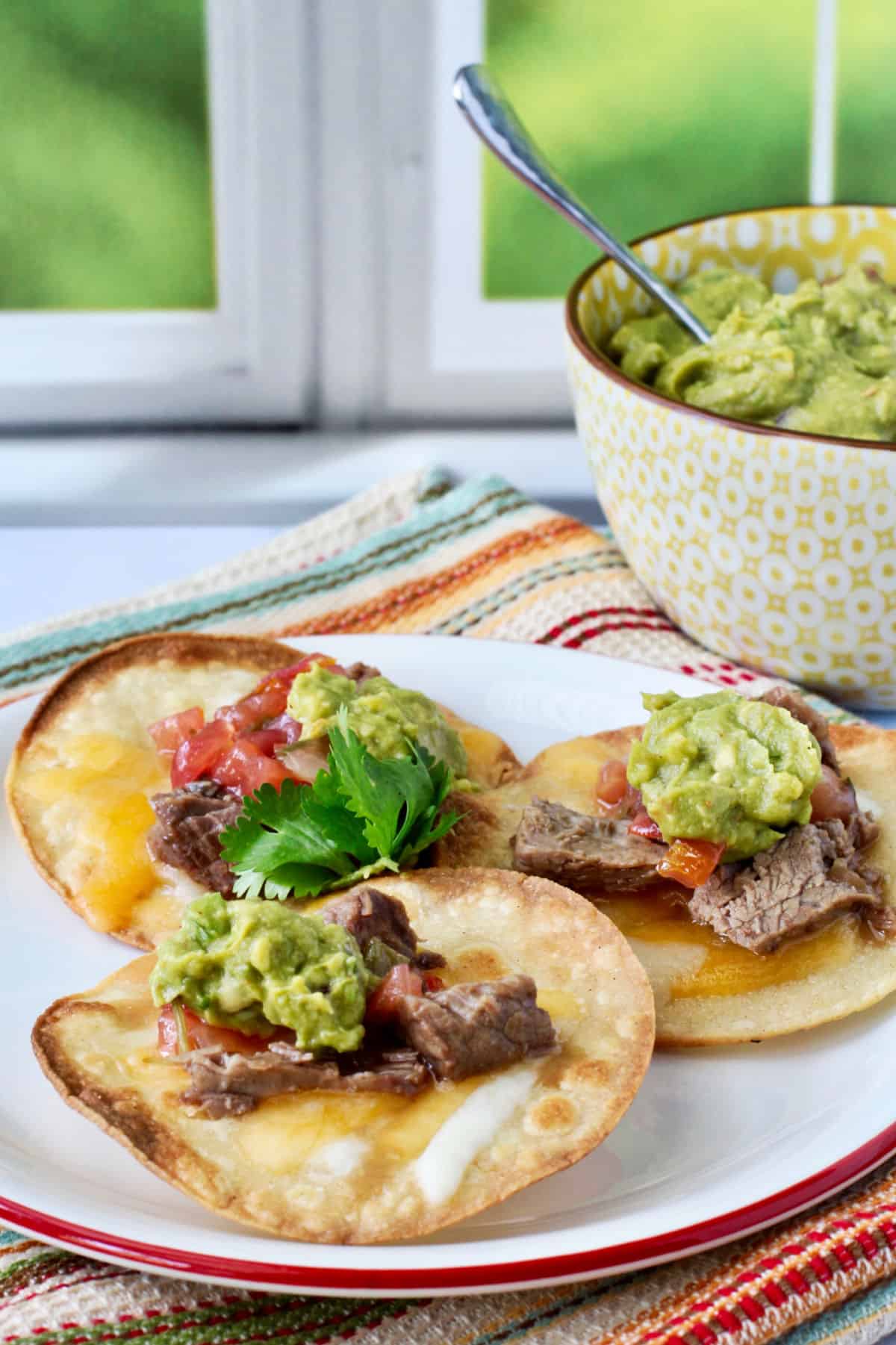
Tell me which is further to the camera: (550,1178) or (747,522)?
(747,522)

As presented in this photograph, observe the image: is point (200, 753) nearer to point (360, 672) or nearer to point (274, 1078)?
point (360, 672)

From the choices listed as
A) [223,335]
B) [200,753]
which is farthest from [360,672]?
[223,335]

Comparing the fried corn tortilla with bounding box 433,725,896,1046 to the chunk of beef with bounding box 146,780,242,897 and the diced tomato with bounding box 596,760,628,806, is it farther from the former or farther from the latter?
the chunk of beef with bounding box 146,780,242,897

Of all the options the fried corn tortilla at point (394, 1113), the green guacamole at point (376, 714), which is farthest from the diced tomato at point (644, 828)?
the green guacamole at point (376, 714)

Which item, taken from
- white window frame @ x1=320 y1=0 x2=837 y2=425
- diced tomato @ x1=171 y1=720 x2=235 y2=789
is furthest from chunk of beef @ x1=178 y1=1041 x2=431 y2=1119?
white window frame @ x1=320 y1=0 x2=837 y2=425

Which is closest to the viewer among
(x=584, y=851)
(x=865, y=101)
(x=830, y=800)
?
(x=584, y=851)

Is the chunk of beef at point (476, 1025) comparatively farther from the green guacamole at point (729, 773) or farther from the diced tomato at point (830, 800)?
the diced tomato at point (830, 800)
